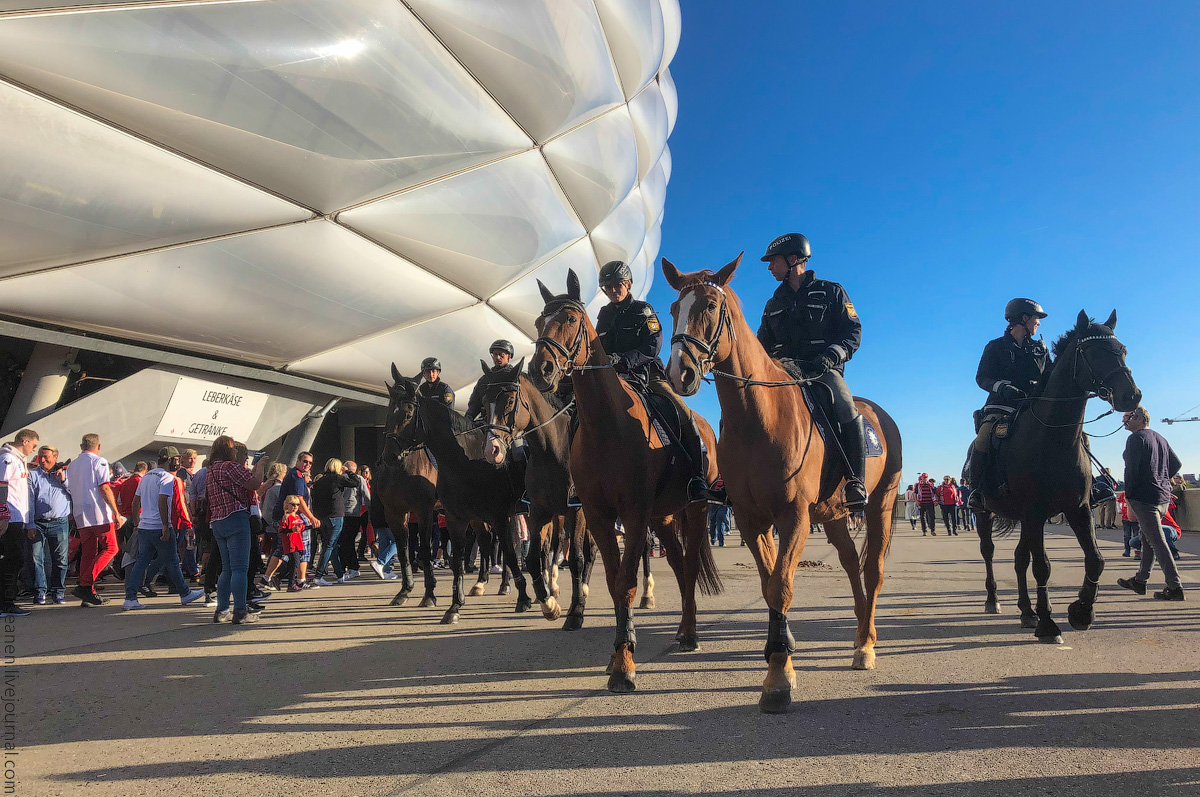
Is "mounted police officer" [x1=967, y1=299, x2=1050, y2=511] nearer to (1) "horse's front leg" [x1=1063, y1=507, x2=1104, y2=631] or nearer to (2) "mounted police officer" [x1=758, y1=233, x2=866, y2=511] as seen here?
(1) "horse's front leg" [x1=1063, y1=507, x2=1104, y2=631]

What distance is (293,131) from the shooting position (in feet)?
31.4

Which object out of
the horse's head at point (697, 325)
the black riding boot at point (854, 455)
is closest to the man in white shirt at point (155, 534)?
the horse's head at point (697, 325)

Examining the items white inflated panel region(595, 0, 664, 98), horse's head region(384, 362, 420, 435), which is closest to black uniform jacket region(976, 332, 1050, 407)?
horse's head region(384, 362, 420, 435)

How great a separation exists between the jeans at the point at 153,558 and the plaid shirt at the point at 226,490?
2318mm

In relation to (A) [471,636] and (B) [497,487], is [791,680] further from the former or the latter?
(B) [497,487]

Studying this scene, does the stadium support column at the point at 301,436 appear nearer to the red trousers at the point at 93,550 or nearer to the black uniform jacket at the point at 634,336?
the red trousers at the point at 93,550

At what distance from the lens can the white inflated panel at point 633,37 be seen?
14.4m

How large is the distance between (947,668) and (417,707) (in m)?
3.38

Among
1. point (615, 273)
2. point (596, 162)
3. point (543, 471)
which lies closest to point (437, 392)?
point (543, 471)

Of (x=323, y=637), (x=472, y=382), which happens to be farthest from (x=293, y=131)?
(x=472, y=382)

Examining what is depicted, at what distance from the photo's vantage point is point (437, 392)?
7.19 metres

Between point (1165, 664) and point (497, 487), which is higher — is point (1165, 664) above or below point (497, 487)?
below

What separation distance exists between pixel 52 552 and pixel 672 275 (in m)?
9.40

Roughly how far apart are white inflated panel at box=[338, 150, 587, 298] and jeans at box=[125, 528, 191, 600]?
5.92 meters
